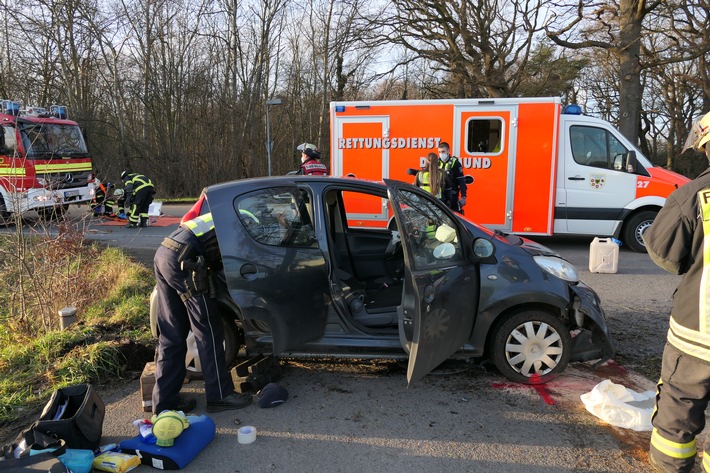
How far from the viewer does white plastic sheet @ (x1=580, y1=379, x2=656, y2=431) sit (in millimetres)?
3139

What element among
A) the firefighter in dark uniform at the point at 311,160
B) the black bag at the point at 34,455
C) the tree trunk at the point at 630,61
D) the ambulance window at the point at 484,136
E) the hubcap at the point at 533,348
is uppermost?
the tree trunk at the point at 630,61

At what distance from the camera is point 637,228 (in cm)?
855

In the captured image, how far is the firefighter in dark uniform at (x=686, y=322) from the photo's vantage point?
94.3 inches

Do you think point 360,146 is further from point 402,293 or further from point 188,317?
point 188,317

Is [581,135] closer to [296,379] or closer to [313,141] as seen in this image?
[296,379]

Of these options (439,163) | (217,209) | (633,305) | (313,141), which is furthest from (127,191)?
(313,141)

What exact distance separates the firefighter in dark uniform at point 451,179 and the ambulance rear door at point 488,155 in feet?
2.73

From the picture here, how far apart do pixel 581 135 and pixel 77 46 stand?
2265 cm

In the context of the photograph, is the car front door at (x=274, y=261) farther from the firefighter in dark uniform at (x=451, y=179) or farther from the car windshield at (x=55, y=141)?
the car windshield at (x=55, y=141)

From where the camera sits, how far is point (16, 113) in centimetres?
1270

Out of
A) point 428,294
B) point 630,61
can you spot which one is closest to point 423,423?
point 428,294

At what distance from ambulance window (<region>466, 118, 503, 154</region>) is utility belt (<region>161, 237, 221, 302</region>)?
6540mm

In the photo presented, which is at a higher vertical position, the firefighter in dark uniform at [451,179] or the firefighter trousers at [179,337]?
the firefighter in dark uniform at [451,179]

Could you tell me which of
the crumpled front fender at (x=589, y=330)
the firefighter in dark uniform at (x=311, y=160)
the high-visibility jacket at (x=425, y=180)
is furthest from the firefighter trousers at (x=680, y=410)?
the firefighter in dark uniform at (x=311, y=160)
